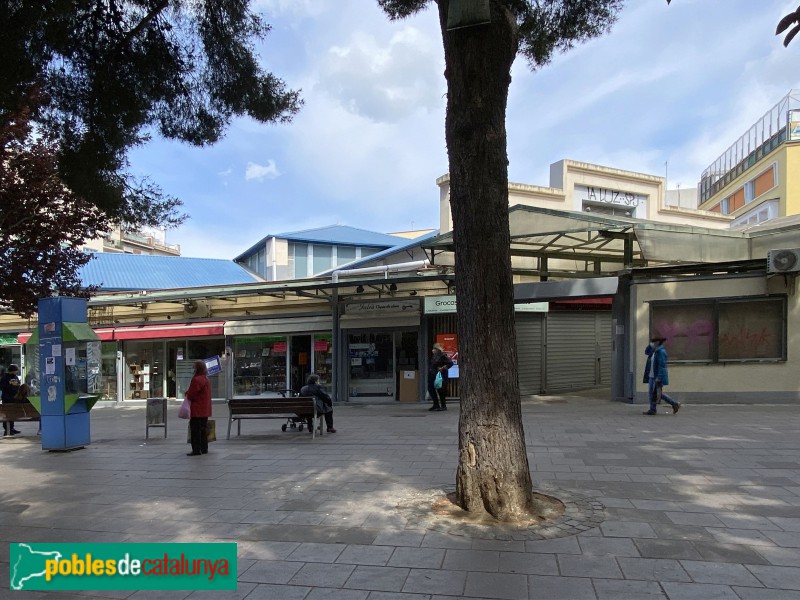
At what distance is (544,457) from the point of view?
7520 millimetres

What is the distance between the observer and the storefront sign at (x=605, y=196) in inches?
900

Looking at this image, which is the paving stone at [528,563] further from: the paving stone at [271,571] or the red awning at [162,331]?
the red awning at [162,331]

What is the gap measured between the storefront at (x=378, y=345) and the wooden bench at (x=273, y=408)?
20.4 ft

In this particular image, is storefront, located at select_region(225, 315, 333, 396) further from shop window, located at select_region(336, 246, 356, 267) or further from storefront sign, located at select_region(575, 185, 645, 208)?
storefront sign, located at select_region(575, 185, 645, 208)

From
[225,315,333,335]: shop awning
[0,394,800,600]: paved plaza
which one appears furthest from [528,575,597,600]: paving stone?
[225,315,333,335]: shop awning

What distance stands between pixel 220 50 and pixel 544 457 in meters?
7.20

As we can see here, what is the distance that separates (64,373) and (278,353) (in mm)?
8719

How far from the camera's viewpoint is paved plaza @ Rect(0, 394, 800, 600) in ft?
12.2

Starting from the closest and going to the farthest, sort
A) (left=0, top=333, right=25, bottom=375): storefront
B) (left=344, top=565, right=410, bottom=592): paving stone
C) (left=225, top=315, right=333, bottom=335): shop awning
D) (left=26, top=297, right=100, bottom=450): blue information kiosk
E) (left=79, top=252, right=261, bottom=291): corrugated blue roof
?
(left=344, top=565, right=410, bottom=592): paving stone → (left=26, top=297, right=100, bottom=450): blue information kiosk → (left=225, top=315, right=333, bottom=335): shop awning → (left=0, top=333, right=25, bottom=375): storefront → (left=79, top=252, right=261, bottom=291): corrugated blue roof

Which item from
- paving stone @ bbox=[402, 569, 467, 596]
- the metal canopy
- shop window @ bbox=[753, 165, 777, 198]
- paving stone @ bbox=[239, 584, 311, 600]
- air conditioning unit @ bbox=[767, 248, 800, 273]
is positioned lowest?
paving stone @ bbox=[239, 584, 311, 600]

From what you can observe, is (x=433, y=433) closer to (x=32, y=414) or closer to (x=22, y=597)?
(x=22, y=597)

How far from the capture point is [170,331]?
18.5 metres

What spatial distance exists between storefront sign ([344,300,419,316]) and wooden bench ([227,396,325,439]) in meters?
6.25

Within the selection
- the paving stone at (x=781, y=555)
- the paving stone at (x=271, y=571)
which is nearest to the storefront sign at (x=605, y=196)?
the paving stone at (x=781, y=555)
